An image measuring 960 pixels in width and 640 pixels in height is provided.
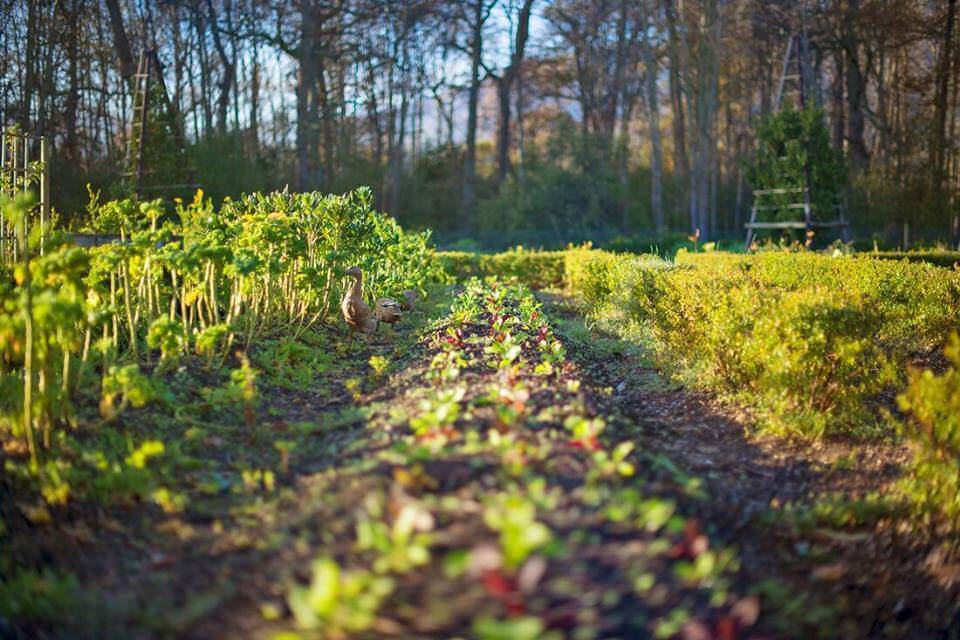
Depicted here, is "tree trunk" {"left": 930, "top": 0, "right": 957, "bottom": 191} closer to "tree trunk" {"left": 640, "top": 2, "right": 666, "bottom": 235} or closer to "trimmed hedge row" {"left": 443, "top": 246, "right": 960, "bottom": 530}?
"tree trunk" {"left": 640, "top": 2, "right": 666, "bottom": 235}

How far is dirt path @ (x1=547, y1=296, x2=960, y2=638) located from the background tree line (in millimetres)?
15843

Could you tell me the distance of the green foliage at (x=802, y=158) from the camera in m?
18.2

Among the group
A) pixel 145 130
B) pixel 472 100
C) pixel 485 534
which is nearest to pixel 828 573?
pixel 485 534

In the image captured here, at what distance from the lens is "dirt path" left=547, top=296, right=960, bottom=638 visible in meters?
3.08

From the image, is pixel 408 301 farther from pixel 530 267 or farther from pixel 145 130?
pixel 145 130

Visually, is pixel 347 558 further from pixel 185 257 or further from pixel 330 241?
pixel 330 241

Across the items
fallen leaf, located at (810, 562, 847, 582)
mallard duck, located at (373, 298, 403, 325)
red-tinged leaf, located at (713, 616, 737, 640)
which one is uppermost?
mallard duck, located at (373, 298, 403, 325)

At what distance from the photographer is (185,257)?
15.8ft

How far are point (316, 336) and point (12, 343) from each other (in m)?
3.28

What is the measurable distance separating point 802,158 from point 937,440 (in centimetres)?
1541

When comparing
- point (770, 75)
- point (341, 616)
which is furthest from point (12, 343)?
point (770, 75)

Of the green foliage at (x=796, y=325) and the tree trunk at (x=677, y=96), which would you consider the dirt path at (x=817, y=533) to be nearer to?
the green foliage at (x=796, y=325)

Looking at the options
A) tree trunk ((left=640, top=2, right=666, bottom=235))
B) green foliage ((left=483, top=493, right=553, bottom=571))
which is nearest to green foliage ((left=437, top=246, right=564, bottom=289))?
tree trunk ((left=640, top=2, right=666, bottom=235))

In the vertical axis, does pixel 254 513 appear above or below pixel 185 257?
below
